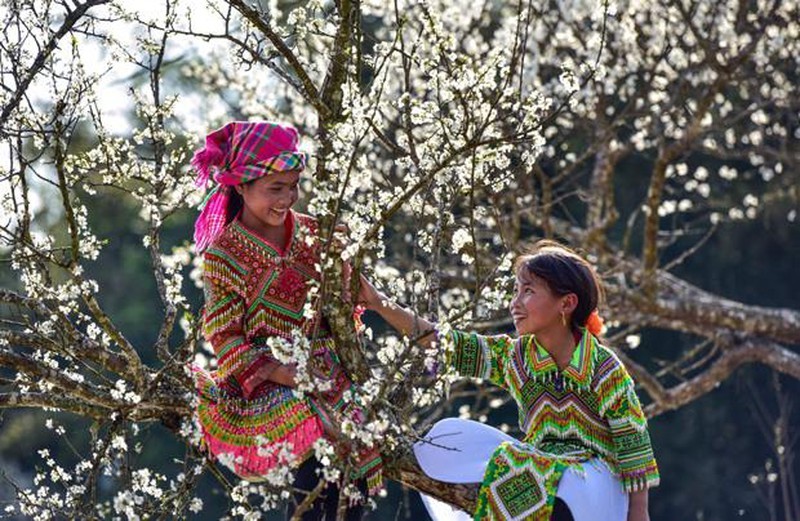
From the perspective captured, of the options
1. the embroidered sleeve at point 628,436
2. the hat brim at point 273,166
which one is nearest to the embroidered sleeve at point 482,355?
the embroidered sleeve at point 628,436

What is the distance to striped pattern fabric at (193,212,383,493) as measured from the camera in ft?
11.1

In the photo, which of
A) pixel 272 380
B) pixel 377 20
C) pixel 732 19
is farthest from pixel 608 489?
pixel 377 20

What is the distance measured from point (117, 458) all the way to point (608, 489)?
4.91 ft

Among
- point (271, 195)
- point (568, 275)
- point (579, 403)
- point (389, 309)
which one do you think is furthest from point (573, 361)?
point (271, 195)

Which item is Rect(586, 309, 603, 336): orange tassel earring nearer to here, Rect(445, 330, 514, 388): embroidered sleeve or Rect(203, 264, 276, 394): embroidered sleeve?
Rect(445, 330, 514, 388): embroidered sleeve

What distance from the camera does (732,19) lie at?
9.45 meters

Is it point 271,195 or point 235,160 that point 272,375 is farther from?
point 235,160

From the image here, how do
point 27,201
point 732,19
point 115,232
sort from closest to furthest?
point 27,201 < point 732,19 < point 115,232

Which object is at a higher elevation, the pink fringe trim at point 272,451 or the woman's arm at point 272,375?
the woman's arm at point 272,375

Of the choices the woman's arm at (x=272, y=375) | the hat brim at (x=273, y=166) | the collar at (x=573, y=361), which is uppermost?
the hat brim at (x=273, y=166)

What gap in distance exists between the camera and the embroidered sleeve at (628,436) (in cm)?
357

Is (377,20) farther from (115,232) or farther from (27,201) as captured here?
(27,201)

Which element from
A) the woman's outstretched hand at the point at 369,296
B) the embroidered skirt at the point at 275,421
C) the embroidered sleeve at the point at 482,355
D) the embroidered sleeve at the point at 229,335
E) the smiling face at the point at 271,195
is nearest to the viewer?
the embroidered skirt at the point at 275,421

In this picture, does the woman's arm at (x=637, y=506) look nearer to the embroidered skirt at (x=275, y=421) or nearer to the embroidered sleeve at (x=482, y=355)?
the embroidered sleeve at (x=482, y=355)
